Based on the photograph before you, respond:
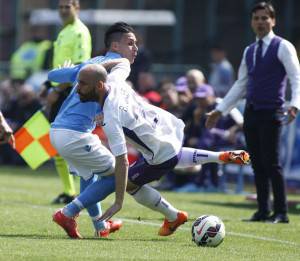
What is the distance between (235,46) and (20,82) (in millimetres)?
5980

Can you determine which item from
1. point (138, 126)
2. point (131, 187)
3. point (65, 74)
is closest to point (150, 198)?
point (131, 187)

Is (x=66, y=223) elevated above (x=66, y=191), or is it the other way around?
(x=66, y=223)

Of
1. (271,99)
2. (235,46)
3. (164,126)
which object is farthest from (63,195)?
(235,46)

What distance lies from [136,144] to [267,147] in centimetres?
267

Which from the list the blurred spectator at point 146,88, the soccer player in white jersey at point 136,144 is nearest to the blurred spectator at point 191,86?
the blurred spectator at point 146,88

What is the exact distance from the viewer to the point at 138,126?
1009cm

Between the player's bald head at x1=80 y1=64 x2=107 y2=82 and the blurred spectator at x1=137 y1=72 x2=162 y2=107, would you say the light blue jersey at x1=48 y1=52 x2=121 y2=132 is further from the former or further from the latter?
the blurred spectator at x1=137 y1=72 x2=162 y2=107

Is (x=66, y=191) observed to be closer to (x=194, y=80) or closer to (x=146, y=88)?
(x=194, y=80)

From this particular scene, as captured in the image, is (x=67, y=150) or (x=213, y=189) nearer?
Answer: (x=67, y=150)

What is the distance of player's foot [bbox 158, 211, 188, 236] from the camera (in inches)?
415

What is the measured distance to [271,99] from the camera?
12.5 m

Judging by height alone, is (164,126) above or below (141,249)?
above

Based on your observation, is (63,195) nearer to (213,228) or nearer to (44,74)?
(213,228)

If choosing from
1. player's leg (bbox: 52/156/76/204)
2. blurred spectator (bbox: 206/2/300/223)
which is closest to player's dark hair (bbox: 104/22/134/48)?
blurred spectator (bbox: 206/2/300/223)
